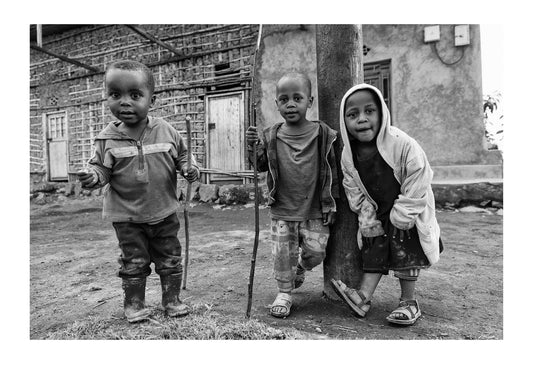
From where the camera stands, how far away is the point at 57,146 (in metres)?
11.9

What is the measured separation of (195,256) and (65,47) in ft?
33.4

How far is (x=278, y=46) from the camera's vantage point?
7.52 metres

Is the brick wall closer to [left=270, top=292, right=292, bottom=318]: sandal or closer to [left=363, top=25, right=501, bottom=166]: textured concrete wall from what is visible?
[left=363, top=25, right=501, bottom=166]: textured concrete wall

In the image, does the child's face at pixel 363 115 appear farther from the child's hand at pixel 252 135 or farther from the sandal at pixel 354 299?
the sandal at pixel 354 299

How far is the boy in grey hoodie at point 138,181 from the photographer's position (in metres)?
2.00

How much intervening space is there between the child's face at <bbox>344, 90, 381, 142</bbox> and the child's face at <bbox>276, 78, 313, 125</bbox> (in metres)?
0.25

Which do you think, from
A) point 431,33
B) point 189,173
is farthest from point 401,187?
point 431,33

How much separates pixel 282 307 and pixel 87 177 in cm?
126

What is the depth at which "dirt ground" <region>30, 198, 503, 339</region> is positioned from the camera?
208 centimetres

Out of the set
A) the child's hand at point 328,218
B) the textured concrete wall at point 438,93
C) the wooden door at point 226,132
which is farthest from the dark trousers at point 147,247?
the wooden door at point 226,132

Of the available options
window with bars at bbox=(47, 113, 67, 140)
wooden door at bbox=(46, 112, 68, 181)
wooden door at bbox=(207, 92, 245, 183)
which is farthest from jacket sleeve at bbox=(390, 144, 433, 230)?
window with bars at bbox=(47, 113, 67, 140)

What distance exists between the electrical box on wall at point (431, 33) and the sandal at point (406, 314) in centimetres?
591
